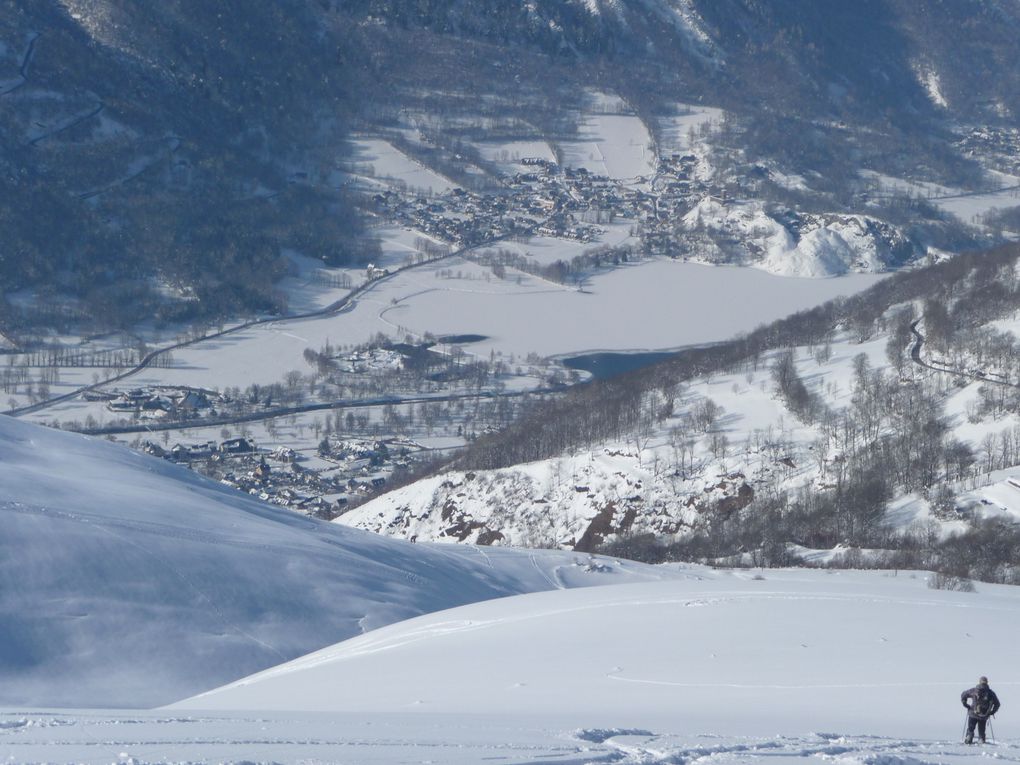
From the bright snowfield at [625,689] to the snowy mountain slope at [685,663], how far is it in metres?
0.04

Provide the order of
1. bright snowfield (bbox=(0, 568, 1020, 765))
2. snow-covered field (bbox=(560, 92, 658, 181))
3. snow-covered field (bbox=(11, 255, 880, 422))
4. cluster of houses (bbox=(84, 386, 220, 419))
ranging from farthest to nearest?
snow-covered field (bbox=(560, 92, 658, 181)), snow-covered field (bbox=(11, 255, 880, 422)), cluster of houses (bbox=(84, 386, 220, 419)), bright snowfield (bbox=(0, 568, 1020, 765))

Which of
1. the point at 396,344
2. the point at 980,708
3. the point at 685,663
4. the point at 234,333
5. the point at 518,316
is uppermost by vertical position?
the point at 518,316

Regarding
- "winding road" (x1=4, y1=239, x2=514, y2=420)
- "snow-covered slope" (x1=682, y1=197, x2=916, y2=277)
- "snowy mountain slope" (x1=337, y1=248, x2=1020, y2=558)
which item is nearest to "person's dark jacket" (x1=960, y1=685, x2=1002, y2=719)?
"snowy mountain slope" (x1=337, y1=248, x2=1020, y2=558)

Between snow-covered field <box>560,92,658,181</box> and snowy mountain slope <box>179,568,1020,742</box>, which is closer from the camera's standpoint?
snowy mountain slope <box>179,568,1020,742</box>

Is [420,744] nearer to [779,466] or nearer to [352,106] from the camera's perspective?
[779,466]

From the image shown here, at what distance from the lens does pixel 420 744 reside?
35.6ft

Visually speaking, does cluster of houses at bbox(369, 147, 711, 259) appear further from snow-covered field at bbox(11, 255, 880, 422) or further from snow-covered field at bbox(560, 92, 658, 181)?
snow-covered field at bbox(11, 255, 880, 422)

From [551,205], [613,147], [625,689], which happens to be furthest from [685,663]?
[613,147]

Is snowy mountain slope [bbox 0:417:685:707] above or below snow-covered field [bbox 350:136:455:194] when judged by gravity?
below

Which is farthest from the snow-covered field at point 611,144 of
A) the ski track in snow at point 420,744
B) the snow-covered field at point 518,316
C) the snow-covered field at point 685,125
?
the ski track in snow at point 420,744

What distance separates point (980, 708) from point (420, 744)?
457 cm

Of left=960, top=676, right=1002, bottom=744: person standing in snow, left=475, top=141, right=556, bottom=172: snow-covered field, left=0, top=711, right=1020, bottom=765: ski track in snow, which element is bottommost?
left=0, top=711, right=1020, bottom=765: ski track in snow

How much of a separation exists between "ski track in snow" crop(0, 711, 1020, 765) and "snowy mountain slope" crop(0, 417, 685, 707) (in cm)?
510

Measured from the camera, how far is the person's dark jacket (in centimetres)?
1166
